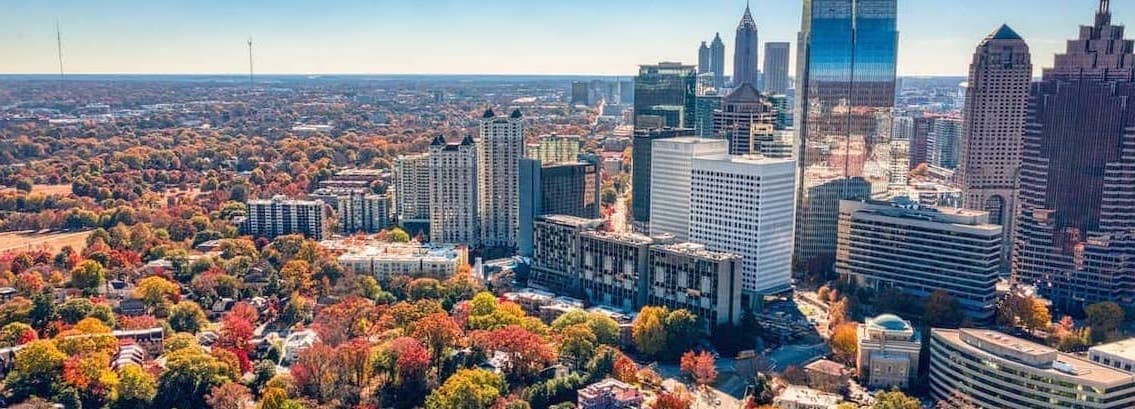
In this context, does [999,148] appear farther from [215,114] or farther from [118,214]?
[215,114]

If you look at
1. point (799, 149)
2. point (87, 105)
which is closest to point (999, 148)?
point (799, 149)

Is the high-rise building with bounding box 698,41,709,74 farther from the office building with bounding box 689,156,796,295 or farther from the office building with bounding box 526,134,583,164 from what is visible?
the office building with bounding box 689,156,796,295

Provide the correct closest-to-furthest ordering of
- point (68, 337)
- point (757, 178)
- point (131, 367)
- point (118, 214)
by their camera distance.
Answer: point (131, 367), point (68, 337), point (757, 178), point (118, 214)

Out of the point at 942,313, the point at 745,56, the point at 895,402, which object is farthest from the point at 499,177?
the point at 745,56

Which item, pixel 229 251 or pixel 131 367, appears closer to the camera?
pixel 131 367

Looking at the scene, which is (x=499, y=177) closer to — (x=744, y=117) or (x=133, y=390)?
(x=744, y=117)

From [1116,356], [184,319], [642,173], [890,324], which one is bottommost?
[184,319]

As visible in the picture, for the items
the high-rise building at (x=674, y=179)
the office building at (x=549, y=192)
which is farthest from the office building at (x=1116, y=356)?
the office building at (x=549, y=192)
